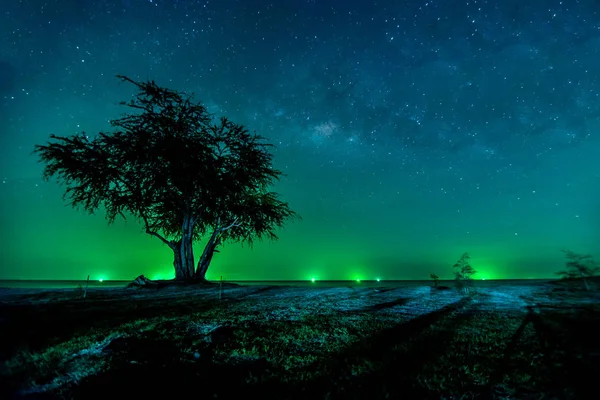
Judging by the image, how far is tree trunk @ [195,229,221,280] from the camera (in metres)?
25.5

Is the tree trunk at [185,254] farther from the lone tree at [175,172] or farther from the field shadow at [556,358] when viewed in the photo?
the field shadow at [556,358]

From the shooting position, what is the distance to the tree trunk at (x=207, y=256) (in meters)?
25.5

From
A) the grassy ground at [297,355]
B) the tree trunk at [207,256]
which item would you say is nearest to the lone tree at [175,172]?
the tree trunk at [207,256]

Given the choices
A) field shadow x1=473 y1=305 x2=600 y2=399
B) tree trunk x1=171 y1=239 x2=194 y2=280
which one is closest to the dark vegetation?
field shadow x1=473 y1=305 x2=600 y2=399

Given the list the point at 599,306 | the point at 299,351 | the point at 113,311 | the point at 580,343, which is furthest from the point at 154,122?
the point at 599,306

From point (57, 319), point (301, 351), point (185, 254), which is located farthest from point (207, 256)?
point (301, 351)

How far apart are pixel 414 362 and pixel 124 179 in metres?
24.4

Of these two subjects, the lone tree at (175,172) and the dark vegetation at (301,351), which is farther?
the lone tree at (175,172)

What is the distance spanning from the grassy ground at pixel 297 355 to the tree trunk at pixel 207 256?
15.8 m

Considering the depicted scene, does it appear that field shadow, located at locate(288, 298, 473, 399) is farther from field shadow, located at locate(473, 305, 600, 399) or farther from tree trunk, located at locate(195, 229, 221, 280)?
tree trunk, located at locate(195, 229, 221, 280)

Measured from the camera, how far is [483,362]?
17.7 feet

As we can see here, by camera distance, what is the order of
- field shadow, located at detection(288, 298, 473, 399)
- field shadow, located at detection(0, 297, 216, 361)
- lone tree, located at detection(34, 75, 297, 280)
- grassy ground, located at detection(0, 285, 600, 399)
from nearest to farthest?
field shadow, located at detection(288, 298, 473, 399), grassy ground, located at detection(0, 285, 600, 399), field shadow, located at detection(0, 297, 216, 361), lone tree, located at detection(34, 75, 297, 280)

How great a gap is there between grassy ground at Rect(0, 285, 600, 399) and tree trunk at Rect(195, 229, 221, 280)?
1581cm

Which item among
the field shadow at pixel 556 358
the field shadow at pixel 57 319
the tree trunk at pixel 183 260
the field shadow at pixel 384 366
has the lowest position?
the field shadow at pixel 556 358
